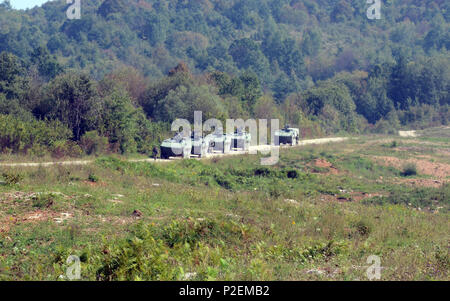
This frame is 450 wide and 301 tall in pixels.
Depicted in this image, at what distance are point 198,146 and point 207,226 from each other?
1871 cm

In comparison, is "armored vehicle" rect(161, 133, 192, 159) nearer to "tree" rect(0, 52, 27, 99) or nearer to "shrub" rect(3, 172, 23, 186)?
"tree" rect(0, 52, 27, 99)

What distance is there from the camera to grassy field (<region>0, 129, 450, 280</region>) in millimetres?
10062

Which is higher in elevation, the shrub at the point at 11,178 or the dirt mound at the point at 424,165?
the shrub at the point at 11,178

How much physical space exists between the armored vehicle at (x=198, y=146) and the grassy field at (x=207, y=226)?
15.3 ft

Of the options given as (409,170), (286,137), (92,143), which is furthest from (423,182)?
(92,143)

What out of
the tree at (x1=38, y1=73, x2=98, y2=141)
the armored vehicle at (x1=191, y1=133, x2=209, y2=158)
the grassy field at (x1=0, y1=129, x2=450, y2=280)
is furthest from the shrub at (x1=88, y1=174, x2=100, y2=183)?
the tree at (x1=38, y1=73, x2=98, y2=141)

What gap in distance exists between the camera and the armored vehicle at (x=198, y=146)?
104 ft

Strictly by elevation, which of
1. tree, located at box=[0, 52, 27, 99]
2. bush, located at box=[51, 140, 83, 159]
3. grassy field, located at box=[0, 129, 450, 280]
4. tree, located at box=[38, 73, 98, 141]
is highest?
tree, located at box=[0, 52, 27, 99]

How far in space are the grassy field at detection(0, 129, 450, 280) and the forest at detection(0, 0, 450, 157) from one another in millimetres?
10170

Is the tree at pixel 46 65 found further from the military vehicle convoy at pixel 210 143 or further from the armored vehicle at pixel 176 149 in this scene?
the armored vehicle at pixel 176 149

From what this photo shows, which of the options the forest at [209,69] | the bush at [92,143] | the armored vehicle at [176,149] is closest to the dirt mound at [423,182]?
the armored vehicle at [176,149]

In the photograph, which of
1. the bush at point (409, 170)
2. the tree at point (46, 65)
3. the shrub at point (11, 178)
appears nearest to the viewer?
the shrub at point (11, 178)
